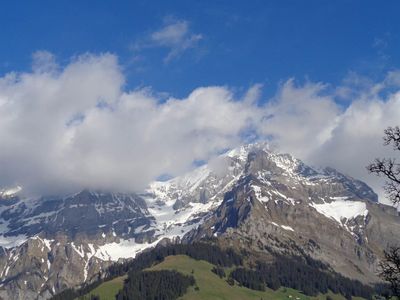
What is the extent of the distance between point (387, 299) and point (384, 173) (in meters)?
5.09

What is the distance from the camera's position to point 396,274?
2612cm

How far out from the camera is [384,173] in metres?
26.2

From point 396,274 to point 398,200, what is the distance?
9.98ft

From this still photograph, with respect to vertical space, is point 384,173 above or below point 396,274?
above

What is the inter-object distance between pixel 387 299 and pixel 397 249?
205cm

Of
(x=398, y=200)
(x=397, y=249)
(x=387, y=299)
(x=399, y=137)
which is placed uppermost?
(x=399, y=137)

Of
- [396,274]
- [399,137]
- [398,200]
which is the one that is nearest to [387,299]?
[396,274]

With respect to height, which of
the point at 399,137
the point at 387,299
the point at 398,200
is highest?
the point at 399,137

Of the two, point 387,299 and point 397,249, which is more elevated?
point 397,249

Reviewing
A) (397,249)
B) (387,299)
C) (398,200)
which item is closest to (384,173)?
(398,200)

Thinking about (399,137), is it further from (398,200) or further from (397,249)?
(397,249)

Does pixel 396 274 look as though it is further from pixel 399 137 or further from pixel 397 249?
pixel 399 137

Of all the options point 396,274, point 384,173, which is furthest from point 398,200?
point 396,274

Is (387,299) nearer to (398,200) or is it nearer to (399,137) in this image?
(398,200)
